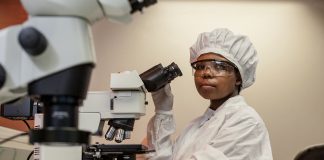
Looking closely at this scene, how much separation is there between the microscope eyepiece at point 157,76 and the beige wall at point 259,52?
115 centimetres

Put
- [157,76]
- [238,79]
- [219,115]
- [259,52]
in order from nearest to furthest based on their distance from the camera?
[157,76] < [219,115] < [238,79] < [259,52]

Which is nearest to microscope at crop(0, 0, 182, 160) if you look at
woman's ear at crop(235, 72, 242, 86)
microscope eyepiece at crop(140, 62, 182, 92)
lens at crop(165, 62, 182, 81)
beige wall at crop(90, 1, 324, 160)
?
microscope eyepiece at crop(140, 62, 182, 92)

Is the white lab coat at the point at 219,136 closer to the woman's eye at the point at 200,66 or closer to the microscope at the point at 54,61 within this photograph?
the woman's eye at the point at 200,66

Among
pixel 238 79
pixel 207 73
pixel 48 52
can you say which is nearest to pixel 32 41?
pixel 48 52

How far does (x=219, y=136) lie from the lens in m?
1.65

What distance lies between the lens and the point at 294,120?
2809 mm

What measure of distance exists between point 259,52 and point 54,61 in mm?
2430

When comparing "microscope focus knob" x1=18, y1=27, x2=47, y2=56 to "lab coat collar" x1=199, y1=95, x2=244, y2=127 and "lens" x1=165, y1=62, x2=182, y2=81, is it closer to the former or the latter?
"lens" x1=165, y1=62, x2=182, y2=81

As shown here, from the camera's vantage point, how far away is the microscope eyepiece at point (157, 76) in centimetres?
157

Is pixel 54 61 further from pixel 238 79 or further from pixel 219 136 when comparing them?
pixel 238 79

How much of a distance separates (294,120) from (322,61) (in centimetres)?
43

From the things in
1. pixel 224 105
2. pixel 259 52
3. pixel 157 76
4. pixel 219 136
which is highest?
pixel 259 52

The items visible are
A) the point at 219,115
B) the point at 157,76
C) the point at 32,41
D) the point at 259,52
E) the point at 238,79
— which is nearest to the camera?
the point at 32,41

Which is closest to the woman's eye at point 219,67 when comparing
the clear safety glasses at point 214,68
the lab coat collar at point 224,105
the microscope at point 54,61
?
the clear safety glasses at point 214,68
